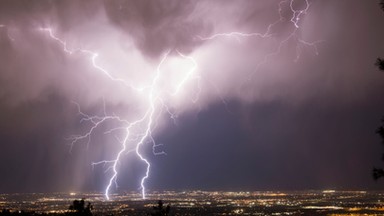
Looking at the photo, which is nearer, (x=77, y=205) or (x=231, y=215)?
(x=77, y=205)

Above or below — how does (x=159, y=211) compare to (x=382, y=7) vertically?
below

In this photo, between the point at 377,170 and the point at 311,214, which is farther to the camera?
the point at 311,214

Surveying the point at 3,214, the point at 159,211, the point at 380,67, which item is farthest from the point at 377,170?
the point at 3,214

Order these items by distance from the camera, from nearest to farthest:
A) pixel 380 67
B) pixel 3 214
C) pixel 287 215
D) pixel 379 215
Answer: pixel 380 67, pixel 3 214, pixel 379 215, pixel 287 215

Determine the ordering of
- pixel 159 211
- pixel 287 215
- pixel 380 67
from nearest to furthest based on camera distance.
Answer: pixel 380 67, pixel 159 211, pixel 287 215

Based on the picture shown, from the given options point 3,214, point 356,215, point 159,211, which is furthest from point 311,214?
point 159,211

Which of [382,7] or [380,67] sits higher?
[382,7]

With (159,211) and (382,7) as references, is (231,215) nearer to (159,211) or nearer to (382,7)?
(159,211)

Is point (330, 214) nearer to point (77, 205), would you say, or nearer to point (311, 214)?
point (311, 214)

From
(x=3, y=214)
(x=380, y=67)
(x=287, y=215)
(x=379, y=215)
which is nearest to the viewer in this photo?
(x=380, y=67)
